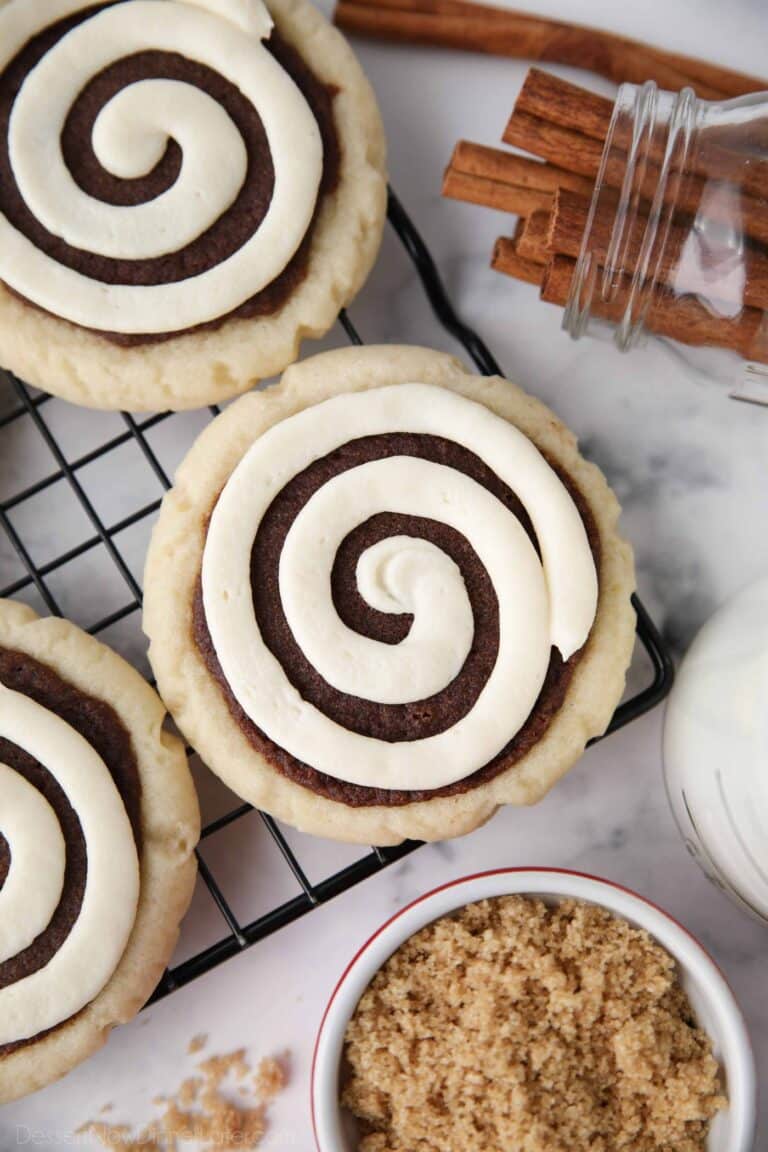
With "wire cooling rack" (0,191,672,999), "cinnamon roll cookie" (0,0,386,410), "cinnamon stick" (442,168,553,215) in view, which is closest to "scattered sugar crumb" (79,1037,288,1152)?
Result: "wire cooling rack" (0,191,672,999)

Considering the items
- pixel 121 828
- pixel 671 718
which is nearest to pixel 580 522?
pixel 671 718

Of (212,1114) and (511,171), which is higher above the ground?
(511,171)

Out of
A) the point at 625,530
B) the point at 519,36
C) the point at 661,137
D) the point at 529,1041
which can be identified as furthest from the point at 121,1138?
the point at 519,36

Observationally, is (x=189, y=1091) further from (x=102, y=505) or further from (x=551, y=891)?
(x=102, y=505)

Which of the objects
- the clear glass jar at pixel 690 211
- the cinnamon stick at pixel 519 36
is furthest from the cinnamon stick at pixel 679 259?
the cinnamon stick at pixel 519 36

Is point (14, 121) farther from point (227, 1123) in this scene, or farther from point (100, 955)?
point (227, 1123)

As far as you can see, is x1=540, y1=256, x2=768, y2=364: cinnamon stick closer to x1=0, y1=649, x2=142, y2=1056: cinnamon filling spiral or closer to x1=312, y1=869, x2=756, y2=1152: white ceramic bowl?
x1=312, y1=869, x2=756, y2=1152: white ceramic bowl
